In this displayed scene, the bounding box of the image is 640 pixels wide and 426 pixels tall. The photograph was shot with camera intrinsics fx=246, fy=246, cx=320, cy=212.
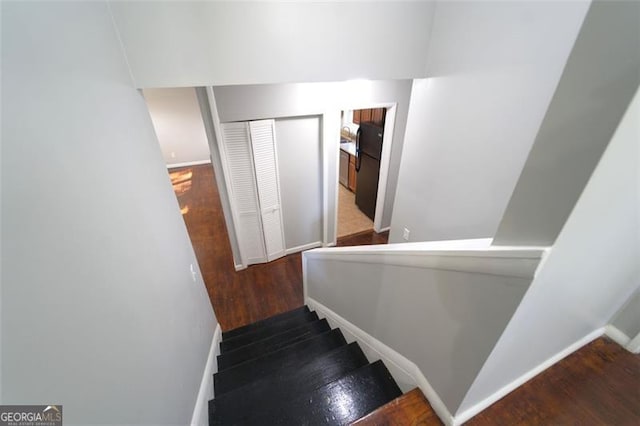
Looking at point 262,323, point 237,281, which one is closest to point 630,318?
point 262,323

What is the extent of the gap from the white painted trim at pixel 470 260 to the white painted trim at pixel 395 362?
0.51m

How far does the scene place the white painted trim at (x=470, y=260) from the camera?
0.59 metres

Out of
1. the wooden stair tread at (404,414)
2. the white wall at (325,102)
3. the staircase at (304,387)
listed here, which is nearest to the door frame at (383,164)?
the white wall at (325,102)

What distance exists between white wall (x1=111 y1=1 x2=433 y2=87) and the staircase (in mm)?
1803

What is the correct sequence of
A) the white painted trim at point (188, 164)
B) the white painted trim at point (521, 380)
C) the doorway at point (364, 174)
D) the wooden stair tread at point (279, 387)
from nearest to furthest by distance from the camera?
the white painted trim at point (521, 380)
the wooden stair tread at point (279, 387)
the doorway at point (364, 174)
the white painted trim at point (188, 164)

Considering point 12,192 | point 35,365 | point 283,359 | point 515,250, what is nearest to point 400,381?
point 283,359

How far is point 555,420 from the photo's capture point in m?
0.96

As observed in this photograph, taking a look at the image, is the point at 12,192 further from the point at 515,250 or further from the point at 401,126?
the point at 401,126

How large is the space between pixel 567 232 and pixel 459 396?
721mm

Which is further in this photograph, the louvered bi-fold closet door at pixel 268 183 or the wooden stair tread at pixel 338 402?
the louvered bi-fold closet door at pixel 268 183

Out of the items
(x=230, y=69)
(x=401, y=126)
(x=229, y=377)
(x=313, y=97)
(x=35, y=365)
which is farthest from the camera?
(x=401, y=126)

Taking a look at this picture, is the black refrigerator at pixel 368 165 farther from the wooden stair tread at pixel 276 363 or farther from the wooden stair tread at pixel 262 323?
the wooden stair tread at pixel 276 363

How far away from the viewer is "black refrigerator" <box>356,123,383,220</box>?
3.85 meters

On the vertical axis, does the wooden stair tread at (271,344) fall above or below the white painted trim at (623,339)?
below
